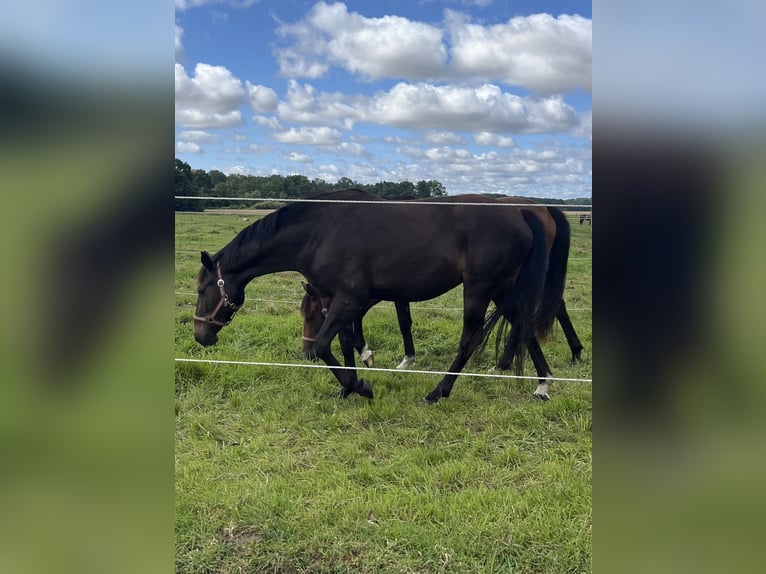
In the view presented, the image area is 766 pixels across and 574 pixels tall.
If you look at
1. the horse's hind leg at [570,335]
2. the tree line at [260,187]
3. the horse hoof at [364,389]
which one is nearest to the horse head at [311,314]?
the horse hoof at [364,389]

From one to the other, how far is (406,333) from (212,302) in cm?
105

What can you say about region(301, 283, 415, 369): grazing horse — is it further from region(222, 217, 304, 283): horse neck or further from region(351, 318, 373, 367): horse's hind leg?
region(222, 217, 304, 283): horse neck

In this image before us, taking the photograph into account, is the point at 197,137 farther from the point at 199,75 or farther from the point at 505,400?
the point at 505,400

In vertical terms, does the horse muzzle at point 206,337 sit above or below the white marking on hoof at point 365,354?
above

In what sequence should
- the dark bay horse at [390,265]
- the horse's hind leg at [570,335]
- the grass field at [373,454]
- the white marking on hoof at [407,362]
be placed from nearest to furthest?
the grass field at [373,454], the horse's hind leg at [570,335], the dark bay horse at [390,265], the white marking on hoof at [407,362]

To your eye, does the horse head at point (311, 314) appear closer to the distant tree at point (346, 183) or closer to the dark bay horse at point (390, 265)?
the dark bay horse at point (390, 265)

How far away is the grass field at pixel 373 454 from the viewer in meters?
2.14

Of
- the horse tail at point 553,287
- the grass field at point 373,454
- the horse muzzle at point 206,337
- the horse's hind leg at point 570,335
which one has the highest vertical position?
the horse tail at point 553,287

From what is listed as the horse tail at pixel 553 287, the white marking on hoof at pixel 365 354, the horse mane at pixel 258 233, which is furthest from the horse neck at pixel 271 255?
the horse tail at pixel 553 287

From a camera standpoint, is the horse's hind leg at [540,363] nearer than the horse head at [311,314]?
Yes

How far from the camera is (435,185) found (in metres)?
2.60

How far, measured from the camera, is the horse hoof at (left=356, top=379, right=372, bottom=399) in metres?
2.91

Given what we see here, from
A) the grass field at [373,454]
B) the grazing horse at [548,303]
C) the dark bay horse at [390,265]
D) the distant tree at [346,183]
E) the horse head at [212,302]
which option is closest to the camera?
the grass field at [373,454]
